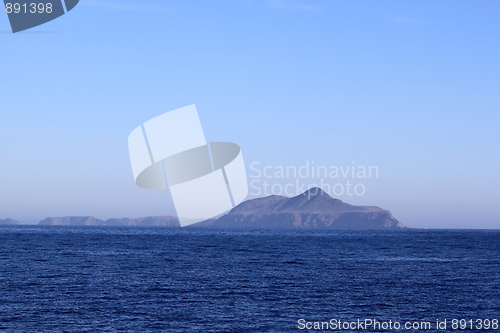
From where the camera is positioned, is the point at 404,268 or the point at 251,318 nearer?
the point at 251,318

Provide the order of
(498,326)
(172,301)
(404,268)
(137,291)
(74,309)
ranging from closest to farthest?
(498,326), (74,309), (172,301), (137,291), (404,268)

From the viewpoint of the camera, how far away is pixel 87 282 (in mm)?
43656

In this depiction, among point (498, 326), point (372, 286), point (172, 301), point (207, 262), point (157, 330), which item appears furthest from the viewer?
point (207, 262)

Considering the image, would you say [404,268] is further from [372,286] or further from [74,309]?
[74,309]

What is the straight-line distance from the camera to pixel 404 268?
6044cm

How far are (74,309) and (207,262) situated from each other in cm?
3331

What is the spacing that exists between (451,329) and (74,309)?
74.0ft

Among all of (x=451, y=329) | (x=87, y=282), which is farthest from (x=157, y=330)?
(x=87, y=282)

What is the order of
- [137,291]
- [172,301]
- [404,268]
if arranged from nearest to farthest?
[172,301] → [137,291] → [404,268]

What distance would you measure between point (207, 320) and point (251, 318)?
2.59m

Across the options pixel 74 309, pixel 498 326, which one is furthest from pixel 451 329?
pixel 74 309

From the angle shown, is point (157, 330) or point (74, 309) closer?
point (157, 330)

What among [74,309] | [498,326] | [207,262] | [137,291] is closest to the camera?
[498,326]

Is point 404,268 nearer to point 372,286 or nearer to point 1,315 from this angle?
point 372,286
